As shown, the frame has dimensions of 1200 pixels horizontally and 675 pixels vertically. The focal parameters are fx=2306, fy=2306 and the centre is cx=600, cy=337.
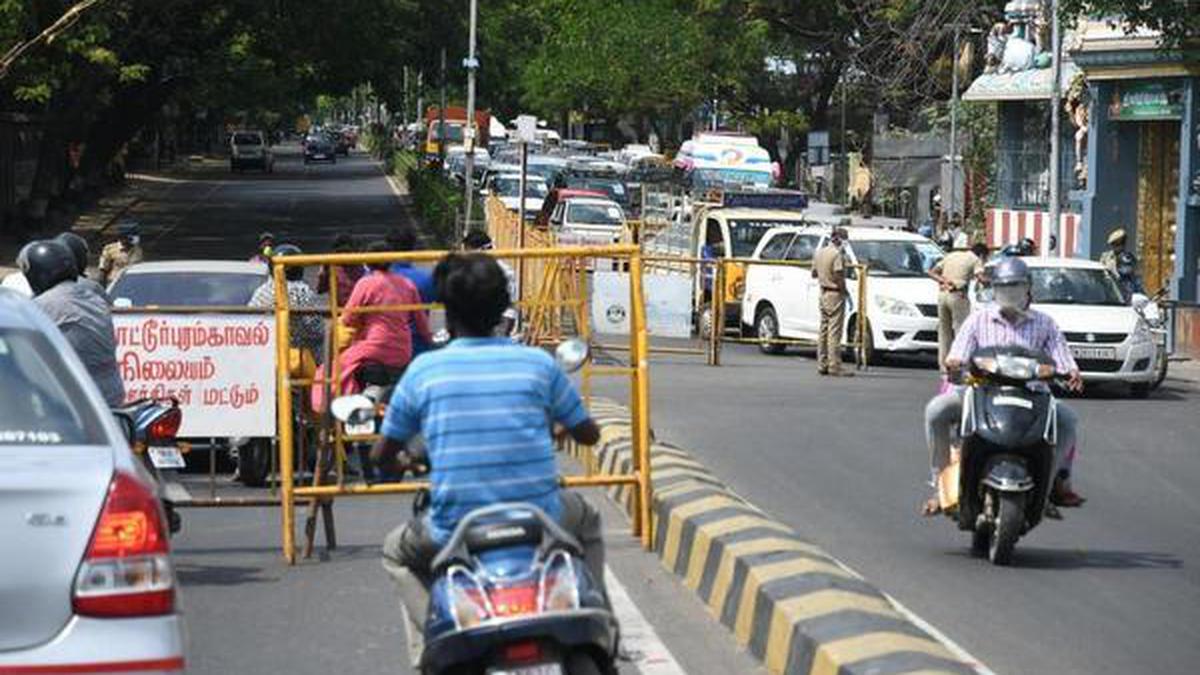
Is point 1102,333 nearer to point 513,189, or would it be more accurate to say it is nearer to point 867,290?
point 867,290

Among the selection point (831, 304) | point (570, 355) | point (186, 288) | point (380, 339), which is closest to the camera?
point (570, 355)

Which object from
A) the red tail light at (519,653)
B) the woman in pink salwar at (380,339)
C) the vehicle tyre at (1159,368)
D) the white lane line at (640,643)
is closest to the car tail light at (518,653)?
the red tail light at (519,653)

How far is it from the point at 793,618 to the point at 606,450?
246 inches

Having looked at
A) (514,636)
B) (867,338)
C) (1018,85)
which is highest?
(1018,85)

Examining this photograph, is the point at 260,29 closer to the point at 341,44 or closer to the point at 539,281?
the point at 341,44

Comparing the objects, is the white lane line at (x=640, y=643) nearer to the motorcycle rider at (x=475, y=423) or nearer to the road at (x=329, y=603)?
the road at (x=329, y=603)

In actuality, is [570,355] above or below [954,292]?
above

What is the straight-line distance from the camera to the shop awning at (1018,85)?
1629 inches

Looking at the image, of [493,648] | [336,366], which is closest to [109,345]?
[336,366]

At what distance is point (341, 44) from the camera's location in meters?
54.4

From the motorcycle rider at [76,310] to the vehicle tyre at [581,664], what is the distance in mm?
5243

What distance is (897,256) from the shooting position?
3027cm

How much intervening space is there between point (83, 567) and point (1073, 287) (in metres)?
21.3

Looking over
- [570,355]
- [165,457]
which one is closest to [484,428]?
[570,355]
